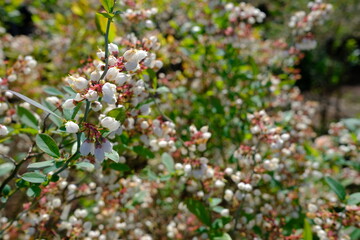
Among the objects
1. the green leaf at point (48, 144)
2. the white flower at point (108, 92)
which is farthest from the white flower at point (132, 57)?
the green leaf at point (48, 144)

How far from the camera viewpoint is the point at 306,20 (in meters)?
2.16

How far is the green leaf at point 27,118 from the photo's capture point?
5.10 feet

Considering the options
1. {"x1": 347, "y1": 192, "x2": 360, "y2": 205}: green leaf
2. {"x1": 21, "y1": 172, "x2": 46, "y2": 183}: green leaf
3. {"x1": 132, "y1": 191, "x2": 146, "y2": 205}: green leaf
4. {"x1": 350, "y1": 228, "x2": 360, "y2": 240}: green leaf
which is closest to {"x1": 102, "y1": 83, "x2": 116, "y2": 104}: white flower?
{"x1": 21, "y1": 172, "x2": 46, "y2": 183}: green leaf

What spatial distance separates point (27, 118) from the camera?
1.57 metres

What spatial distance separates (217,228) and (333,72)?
6.32 meters

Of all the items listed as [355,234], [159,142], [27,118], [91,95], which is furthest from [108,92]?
[355,234]

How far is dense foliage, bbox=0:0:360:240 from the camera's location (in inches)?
45.3

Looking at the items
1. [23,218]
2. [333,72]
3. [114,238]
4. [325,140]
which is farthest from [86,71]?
[333,72]

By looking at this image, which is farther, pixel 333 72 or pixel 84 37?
pixel 333 72

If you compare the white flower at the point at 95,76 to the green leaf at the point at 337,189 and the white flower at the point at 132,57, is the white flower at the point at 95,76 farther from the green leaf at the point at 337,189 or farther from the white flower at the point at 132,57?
the green leaf at the point at 337,189

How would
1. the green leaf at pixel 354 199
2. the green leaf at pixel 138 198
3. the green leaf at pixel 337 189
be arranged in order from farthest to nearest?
the green leaf at pixel 138 198
the green leaf at pixel 337 189
the green leaf at pixel 354 199

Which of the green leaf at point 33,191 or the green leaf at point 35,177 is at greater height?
the green leaf at point 35,177

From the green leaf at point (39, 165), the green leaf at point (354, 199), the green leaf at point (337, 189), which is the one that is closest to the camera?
the green leaf at point (39, 165)

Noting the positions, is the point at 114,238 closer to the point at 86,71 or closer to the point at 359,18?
the point at 86,71
